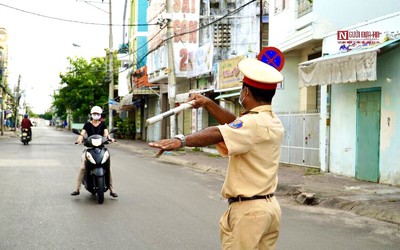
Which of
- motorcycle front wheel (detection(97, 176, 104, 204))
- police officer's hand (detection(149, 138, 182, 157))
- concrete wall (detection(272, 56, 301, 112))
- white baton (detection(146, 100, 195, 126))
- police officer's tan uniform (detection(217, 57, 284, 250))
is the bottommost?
motorcycle front wheel (detection(97, 176, 104, 204))

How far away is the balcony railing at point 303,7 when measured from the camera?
1747 centimetres

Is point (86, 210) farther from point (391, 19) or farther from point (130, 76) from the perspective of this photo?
point (130, 76)

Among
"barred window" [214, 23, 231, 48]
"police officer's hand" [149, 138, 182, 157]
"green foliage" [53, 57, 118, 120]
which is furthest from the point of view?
"green foliage" [53, 57, 118, 120]

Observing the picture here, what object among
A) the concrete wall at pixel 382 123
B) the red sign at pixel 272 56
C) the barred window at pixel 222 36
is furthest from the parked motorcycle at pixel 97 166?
the barred window at pixel 222 36

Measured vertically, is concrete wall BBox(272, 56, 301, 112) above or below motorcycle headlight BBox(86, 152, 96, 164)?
above

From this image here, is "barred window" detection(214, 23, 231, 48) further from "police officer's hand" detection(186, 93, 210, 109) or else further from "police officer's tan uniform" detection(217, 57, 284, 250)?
"police officer's tan uniform" detection(217, 57, 284, 250)

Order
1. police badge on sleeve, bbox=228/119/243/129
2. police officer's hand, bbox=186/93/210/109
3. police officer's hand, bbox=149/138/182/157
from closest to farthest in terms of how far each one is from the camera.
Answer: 1. police officer's hand, bbox=149/138/182/157
2. police badge on sleeve, bbox=228/119/243/129
3. police officer's hand, bbox=186/93/210/109

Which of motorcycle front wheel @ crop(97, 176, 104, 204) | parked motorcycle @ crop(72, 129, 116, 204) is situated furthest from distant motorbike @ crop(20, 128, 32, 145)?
motorcycle front wheel @ crop(97, 176, 104, 204)

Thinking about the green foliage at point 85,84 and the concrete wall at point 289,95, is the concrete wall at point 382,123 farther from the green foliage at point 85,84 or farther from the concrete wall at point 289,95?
the green foliage at point 85,84

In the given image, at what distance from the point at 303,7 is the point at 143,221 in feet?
Answer: 40.2

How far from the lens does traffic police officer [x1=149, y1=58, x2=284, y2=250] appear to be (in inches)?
121

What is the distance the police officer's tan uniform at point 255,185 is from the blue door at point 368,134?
1083cm

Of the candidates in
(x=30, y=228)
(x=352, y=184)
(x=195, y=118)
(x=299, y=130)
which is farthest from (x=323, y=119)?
(x=195, y=118)

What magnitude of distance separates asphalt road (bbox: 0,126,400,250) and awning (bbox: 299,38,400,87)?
3.71 m
